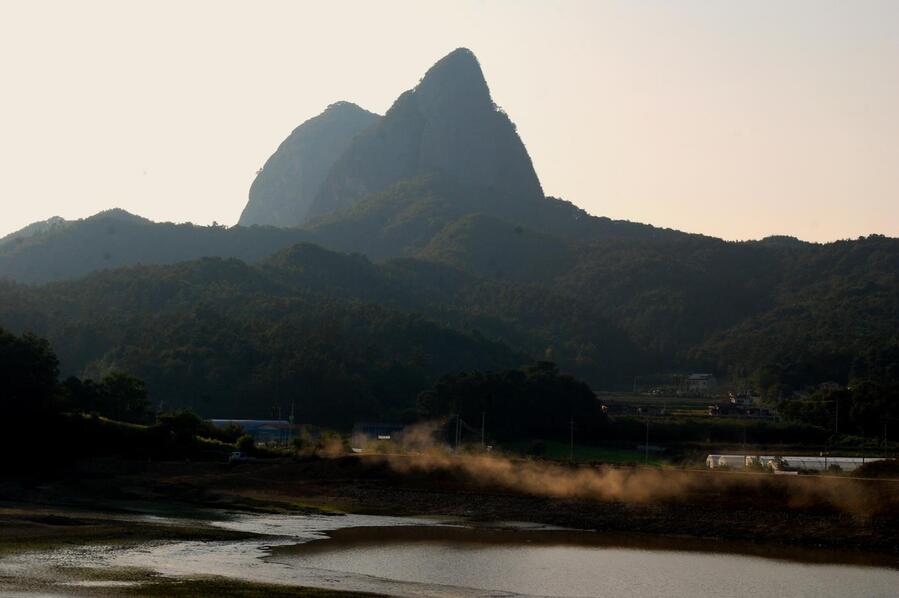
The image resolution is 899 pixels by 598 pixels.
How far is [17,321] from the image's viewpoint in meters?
150

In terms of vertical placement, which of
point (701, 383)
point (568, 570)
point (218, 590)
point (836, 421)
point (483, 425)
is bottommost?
point (568, 570)

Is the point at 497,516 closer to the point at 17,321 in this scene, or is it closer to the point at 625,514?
the point at 625,514

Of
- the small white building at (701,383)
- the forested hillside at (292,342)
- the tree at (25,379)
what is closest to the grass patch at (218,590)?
the tree at (25,379)

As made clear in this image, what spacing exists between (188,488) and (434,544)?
750 inches

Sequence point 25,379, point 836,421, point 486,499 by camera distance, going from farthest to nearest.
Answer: point 836,421 < point 25,379 < point 486,499

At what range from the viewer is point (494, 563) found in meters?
38.2

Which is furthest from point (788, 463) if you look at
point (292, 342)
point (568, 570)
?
point (292, 342)

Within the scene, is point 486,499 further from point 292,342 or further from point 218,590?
point 292,342

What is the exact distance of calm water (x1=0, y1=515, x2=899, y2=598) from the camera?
33.7m

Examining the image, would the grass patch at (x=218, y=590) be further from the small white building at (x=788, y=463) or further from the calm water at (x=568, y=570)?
the small white building at (x=788, y=463)

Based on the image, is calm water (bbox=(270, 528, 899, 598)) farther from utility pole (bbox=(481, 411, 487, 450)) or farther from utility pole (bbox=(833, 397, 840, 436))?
utility pole (bbox=(833, 397, 840, 436))

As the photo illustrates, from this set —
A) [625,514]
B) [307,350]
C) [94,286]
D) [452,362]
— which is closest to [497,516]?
[625,514]

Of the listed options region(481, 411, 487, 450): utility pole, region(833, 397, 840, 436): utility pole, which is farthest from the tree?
region(833, 397, 840, 436): utility pole

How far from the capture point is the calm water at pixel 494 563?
33.7 meters
